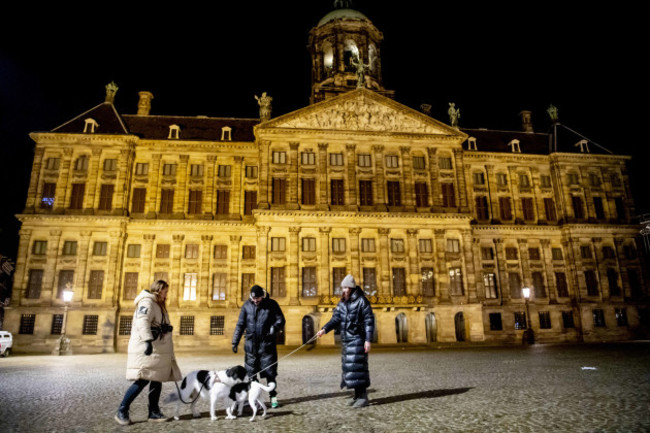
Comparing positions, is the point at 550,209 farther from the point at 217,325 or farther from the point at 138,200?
the point at 138,200

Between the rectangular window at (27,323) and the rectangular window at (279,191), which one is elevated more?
the rectangular window at (279,191)

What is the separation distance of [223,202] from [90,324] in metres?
13.9

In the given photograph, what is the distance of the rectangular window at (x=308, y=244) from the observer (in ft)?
108

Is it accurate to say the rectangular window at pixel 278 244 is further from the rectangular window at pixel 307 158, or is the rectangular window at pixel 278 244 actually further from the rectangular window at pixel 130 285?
the rectangular window at pixel 130 285

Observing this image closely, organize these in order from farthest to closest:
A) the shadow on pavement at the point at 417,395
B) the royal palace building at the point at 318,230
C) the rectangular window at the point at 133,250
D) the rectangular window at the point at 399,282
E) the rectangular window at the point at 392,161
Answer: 1. the rectangular window at the point at 392,161
2. the rectangular window at the point at 133,250
3. the rectangular window at the point at 399,282
4. the royal palace building at the point at 318,230
5. the shadow on pavement at the point at 417,395

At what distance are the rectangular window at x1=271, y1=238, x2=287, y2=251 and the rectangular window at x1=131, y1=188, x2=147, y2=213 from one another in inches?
477

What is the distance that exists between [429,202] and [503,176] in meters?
10.4

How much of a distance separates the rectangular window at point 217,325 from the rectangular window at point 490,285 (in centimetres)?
2318

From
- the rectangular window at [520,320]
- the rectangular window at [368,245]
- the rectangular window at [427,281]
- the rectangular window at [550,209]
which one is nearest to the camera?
the rectangular window at [427,281]

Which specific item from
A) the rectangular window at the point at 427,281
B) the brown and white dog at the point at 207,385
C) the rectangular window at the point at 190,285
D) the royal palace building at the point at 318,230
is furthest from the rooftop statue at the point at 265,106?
the brown and white dog at the point at 207,385

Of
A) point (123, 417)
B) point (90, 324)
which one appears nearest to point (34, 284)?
point (90, 324)

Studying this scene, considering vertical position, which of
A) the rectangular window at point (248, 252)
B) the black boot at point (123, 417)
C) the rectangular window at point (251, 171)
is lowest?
the black boot at point (123, 417)

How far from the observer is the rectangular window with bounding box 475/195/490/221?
39.4 meters

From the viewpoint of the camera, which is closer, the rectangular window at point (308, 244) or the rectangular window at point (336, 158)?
the rectangular window at point (308, 244)
